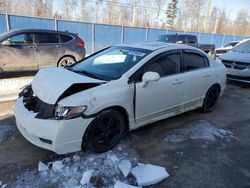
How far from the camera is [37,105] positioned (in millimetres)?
3191

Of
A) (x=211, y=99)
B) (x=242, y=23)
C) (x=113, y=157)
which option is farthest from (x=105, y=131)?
(x=242, y=23)

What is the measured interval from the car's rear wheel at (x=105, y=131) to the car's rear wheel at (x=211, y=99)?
2.43 metres

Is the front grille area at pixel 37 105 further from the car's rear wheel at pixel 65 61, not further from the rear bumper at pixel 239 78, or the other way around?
the rear bumper at pixel 239 78

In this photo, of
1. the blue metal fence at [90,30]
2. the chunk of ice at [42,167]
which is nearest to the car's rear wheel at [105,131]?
the chunk of ice at [42,167]

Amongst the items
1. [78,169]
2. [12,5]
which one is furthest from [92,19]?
[78,169]

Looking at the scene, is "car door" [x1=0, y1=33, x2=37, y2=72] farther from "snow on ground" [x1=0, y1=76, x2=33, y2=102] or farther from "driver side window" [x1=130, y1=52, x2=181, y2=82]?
"driver side window" [x1=130, y1=52, x2=181, y2=82]

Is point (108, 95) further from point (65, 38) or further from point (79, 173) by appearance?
point (65, 38)

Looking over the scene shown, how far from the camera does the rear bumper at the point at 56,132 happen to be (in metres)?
2.86

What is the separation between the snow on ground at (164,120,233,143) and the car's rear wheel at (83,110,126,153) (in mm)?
948

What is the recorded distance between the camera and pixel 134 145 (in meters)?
3.72

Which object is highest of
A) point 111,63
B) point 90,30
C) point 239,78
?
point 90,30

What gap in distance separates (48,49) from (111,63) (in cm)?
520

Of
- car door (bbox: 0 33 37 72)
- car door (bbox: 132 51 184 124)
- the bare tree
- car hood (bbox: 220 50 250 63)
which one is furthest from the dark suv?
the bare tree

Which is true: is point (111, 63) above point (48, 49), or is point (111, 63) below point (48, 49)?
above
